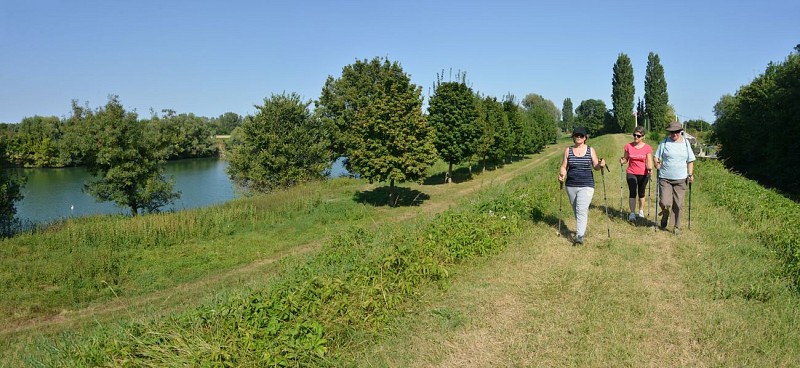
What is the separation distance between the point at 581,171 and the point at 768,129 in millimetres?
38310

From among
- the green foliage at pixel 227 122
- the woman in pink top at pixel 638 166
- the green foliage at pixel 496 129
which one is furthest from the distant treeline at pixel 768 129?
the green foliage at pixel 227 122

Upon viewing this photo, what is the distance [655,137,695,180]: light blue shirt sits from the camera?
8.45 meters

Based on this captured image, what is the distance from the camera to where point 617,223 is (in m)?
9.41

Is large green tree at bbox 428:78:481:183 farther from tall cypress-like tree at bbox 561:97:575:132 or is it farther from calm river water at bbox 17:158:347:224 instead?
tall cypress-like tree at bbox 561:97:575:132

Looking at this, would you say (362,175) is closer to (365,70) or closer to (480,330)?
(480,330)

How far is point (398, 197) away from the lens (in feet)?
78.7

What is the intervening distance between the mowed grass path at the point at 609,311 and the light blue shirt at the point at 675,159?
1.33 metres

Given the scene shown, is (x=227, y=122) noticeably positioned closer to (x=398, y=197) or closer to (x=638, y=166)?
(x=398, y=197)

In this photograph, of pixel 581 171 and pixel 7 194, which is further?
pixel 7 194

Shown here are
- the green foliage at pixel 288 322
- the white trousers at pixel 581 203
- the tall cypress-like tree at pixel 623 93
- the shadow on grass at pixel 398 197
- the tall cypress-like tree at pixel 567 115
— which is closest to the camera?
the green foliage at pixel 288 322

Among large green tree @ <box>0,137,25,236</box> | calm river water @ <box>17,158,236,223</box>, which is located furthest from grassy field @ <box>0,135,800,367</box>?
calm river water @ <box>17,158,236,223</box>

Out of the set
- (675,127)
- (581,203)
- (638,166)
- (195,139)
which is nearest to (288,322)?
(581,203)

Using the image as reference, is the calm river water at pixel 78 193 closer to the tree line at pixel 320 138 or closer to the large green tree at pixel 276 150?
the tree line at pixel 320 138

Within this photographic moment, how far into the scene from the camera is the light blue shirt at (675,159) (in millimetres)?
8445
